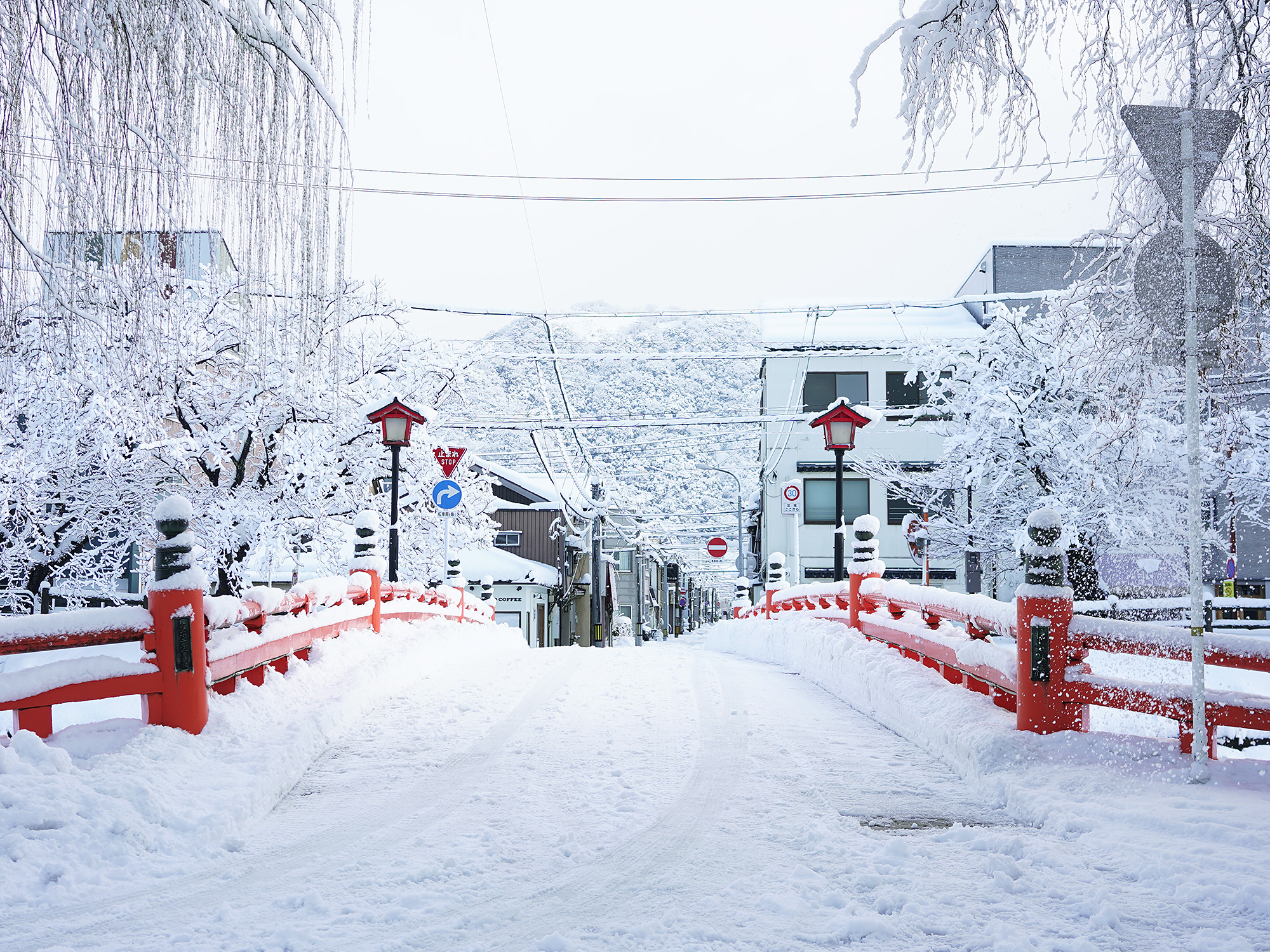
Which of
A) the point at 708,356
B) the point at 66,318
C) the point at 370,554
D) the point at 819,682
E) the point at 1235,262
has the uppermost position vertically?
the point at 708,356

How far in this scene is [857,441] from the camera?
40188 millimetres

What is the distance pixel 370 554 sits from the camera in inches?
494

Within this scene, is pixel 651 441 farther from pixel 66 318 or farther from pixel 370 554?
pixel 66 318

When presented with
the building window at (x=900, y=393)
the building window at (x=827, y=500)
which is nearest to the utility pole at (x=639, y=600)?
the building window at (x=827, y=500)

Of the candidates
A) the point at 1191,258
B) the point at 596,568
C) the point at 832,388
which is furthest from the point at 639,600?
the point at 1191,258

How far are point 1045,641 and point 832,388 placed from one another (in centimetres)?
3489

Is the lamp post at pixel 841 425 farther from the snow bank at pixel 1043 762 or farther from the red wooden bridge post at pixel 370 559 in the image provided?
the snow bank at pixel 1043 762

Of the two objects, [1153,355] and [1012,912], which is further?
[1153,355]

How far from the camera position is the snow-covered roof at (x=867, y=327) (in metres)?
39.1

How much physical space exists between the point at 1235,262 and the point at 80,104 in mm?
6411

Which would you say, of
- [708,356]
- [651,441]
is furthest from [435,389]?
[651,441]

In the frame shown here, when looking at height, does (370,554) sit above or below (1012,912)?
above

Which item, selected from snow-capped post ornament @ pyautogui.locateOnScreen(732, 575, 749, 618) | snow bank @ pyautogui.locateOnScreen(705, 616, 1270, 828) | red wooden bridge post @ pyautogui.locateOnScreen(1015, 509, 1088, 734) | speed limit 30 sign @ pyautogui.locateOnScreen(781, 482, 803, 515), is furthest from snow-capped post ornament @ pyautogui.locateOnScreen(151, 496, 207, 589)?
snow-capped post ornament @ pyautogui.locateOnScreen(732, 575, 749, 618)

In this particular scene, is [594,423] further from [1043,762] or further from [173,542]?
[1043,762]
